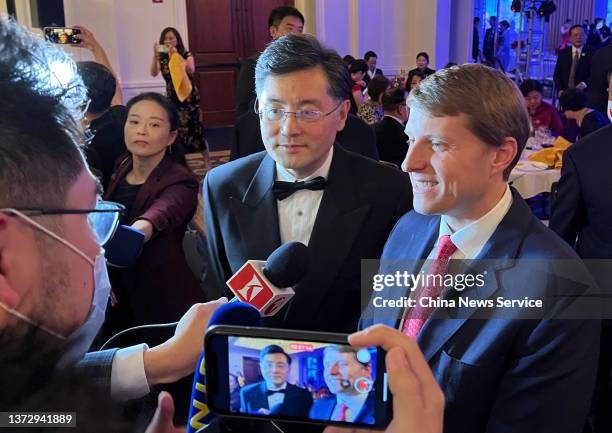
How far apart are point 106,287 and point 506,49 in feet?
50.5

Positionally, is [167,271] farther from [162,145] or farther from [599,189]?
[599,189]

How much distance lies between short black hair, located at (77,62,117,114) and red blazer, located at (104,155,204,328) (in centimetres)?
71

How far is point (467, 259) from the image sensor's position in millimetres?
1479

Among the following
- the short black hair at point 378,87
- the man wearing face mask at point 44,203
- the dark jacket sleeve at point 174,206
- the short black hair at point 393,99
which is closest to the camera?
the man wearing face mask at point 44,203

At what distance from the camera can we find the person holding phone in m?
6.96

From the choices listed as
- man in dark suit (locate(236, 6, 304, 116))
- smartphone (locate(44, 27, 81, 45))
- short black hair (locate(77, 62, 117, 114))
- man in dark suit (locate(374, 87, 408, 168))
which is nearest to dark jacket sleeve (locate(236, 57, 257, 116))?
man in dark suit (locate(236, 6, 304, 116))

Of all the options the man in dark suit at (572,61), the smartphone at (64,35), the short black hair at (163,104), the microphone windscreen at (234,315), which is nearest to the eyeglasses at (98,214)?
the microphone windscreen at (234,315)

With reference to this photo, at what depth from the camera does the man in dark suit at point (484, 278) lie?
1.26 m

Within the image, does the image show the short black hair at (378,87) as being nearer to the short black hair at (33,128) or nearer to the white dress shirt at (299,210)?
the white dress shirt at (299,210)

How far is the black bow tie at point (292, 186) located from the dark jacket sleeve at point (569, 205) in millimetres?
1327

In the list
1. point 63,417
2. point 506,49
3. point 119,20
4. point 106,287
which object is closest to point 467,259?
point 106,287

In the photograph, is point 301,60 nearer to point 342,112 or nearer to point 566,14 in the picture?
point 342,112

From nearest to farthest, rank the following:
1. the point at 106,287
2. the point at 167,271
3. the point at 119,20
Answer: the point at 106,287 → the point at 167,271 → the point at 119,20

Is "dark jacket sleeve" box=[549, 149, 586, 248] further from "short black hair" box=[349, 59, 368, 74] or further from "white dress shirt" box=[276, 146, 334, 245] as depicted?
"short black hair" box=[349, 59, 368, 74]
